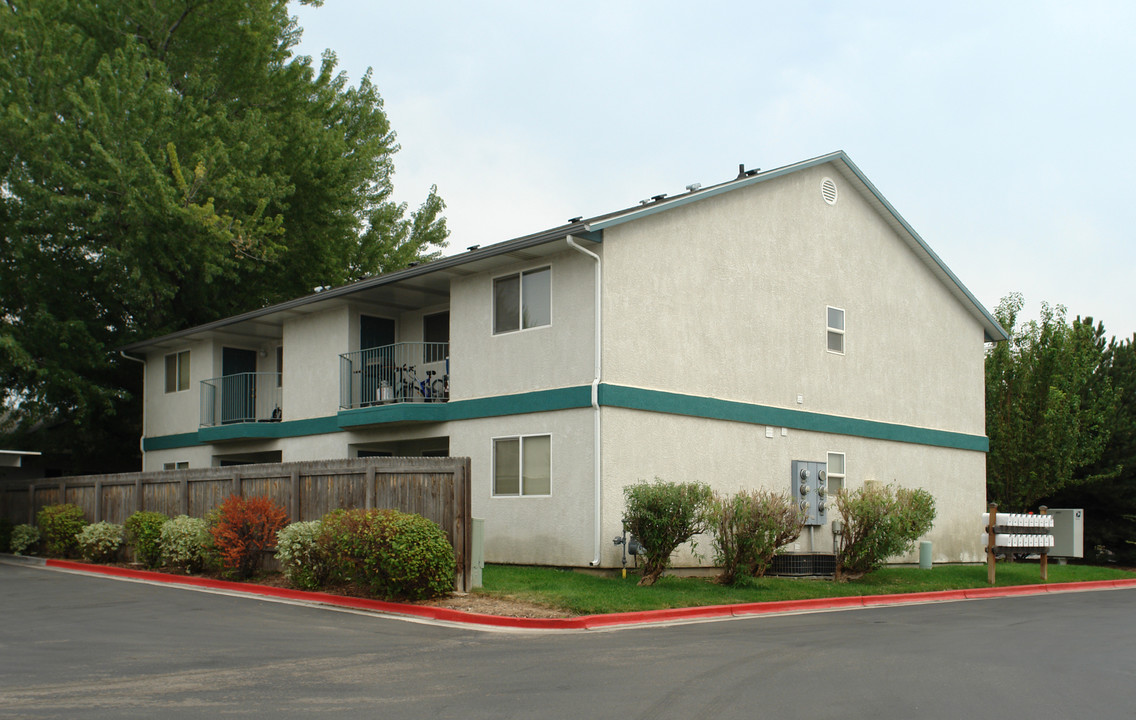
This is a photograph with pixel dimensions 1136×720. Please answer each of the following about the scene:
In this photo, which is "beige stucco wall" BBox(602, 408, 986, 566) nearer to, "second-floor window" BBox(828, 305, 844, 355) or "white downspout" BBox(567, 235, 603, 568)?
"white downspout" BBox(567, 235, 603, 568)

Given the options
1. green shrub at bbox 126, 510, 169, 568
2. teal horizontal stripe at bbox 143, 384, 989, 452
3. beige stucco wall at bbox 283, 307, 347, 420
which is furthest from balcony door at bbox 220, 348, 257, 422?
green shrub at bbox 126, 510, 169, 568

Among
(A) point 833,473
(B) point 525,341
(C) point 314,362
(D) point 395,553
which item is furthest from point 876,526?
(C) point 314,362

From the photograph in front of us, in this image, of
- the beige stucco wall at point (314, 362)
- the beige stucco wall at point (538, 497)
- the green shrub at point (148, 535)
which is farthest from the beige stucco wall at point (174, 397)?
the beige stucco wall at point (538, 497)

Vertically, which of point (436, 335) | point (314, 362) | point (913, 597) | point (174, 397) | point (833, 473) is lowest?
point (913, 597)

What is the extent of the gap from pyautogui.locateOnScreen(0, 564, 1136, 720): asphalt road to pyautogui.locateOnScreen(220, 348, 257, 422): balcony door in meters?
12.8

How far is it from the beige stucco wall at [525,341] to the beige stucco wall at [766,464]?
1.43 metres

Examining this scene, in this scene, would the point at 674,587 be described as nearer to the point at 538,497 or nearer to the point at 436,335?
the point at 538,497

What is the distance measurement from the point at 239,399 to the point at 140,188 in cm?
666

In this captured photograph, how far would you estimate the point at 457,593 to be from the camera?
49.5ft

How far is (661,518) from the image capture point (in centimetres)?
1703

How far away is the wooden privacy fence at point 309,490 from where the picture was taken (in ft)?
50.6

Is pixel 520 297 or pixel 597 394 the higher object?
pixel 520 297

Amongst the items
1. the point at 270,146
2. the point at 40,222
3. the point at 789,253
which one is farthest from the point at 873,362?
the point at 40,222

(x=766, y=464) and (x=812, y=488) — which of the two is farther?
(x=812, y=488)
